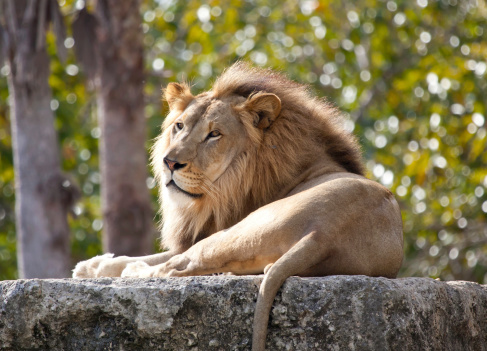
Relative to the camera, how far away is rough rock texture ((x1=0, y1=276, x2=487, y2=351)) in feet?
7.82

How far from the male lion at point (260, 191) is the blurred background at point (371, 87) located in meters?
2.94

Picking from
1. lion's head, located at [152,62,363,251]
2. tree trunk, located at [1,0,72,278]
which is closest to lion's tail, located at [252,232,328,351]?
lion's head, located at [152,62,363,251]

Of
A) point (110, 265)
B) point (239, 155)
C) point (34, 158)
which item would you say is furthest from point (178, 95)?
point (34, 158)

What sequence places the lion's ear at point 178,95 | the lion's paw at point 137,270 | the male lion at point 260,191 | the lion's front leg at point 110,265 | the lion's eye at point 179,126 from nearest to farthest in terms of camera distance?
the male lion at point 260,191, the lion's paw at point 137,270, the lion's front leg at point 110,265, the lion's eye at point 179,126, the lion's ear at point 178,95

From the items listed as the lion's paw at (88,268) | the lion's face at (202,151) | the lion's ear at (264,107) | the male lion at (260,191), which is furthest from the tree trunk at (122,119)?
the lion's ear at (264,107)

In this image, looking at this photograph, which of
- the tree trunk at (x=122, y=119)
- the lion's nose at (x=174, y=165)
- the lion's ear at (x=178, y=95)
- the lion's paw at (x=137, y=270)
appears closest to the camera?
the lion's paw at (x=137, y=270)

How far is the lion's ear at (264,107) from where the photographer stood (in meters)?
Result: 3.43

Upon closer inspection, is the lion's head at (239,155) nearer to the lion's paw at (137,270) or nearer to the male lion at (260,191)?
the male lion at (260,191)

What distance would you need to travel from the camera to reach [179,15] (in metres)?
11.3

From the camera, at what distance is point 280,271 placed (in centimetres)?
242

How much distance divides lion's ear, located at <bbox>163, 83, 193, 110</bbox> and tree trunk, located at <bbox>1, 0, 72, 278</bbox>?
3336mm

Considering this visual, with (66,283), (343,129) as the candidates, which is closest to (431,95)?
(343,129)

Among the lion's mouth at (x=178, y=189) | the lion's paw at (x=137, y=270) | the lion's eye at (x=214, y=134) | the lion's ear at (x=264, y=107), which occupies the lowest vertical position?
the lion's paw at (x=137, y=270)

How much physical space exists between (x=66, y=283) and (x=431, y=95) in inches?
247
